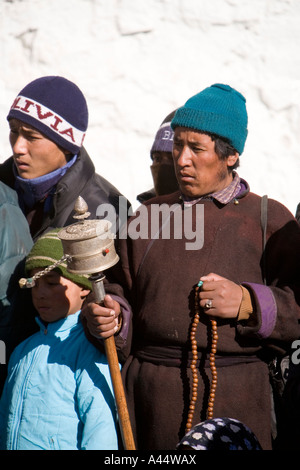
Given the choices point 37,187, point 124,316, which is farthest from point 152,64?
point 124,316

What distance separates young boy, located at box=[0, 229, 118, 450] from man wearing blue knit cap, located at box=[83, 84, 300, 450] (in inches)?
6.3

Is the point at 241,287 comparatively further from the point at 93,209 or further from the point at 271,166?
the point at 271,166

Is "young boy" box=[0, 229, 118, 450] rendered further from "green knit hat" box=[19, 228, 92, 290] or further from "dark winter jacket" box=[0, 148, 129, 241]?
"dark winter jacket" box=[0, 148, 129, 241]

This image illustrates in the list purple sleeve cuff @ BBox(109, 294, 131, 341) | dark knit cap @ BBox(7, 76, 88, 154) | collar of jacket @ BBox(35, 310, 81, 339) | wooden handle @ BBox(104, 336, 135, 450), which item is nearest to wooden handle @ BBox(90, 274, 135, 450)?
wooden handle @ BBox(104, 336, 135, 450)

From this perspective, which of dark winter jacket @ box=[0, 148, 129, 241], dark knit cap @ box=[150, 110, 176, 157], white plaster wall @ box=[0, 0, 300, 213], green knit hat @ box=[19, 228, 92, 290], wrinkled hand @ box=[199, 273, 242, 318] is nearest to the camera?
wrinkled hand @ box=[199, 273, 242, 318]

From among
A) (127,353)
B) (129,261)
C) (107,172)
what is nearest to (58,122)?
(129,261)

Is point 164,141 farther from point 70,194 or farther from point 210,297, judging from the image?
point 210,297

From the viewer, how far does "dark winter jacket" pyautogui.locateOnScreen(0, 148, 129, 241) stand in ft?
12.4

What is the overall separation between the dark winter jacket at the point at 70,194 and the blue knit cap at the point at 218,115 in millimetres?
760

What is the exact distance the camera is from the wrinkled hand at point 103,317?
9.70ft

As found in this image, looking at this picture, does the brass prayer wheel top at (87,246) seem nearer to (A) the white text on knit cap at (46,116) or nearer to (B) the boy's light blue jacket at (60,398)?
(B) the boy's light blue jacket at (60,398)

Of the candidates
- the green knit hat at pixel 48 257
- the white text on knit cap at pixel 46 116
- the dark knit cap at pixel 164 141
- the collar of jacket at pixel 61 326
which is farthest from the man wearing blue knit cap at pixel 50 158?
the dark knit cap at pixel 164 141

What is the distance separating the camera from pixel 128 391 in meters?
3.16

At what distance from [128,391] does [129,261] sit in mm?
562
